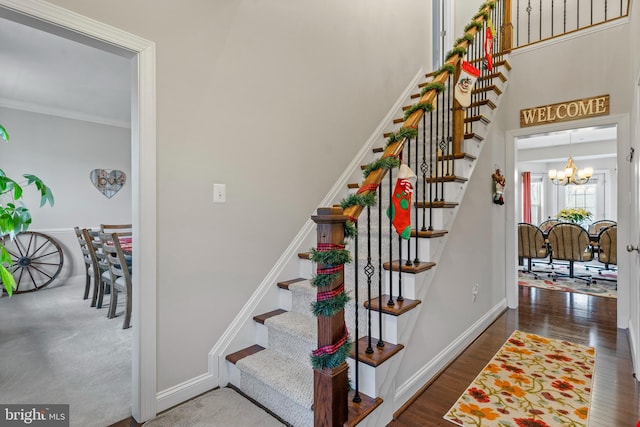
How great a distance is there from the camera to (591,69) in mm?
3385

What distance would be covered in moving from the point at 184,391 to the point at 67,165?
509cm

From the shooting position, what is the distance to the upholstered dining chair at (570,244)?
5242mm

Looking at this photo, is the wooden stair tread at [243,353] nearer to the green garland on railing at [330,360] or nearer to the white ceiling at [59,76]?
the green garland on railing at [330,360]

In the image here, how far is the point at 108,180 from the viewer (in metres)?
5.77

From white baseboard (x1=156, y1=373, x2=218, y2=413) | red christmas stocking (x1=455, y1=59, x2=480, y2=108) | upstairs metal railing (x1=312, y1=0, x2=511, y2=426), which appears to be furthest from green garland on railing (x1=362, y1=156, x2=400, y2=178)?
white baseboard (x1=156, y1=373, x2=218, y2=413)

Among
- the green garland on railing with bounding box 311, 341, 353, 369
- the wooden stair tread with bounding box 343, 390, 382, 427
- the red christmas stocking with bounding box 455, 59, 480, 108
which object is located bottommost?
the wooden stair tread with bounding box 343, 390, 382, 427

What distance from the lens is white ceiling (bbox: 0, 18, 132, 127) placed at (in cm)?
316

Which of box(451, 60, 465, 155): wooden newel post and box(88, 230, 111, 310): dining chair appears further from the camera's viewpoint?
box(88, 230, 111, 310): dining chair

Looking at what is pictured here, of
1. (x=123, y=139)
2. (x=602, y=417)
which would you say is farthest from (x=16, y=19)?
(x=123, y=139)

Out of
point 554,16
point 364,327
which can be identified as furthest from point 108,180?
point 554,16

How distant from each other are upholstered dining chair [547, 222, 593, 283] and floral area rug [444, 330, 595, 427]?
10.3ft

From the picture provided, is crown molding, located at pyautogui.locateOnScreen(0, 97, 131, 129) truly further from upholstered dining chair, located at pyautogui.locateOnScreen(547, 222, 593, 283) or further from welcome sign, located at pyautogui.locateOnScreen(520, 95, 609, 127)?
upholstered dining chair, located at pyautogui.locateOnScreen(547, 222, 593, 283)

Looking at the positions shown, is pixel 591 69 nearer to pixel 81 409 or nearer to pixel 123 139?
pixel 81 409

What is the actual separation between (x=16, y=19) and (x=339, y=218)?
5.69ft
